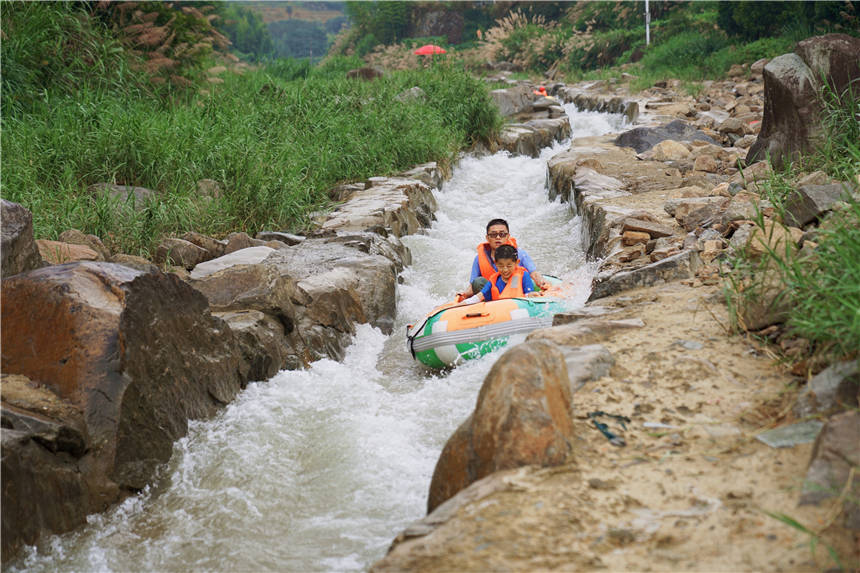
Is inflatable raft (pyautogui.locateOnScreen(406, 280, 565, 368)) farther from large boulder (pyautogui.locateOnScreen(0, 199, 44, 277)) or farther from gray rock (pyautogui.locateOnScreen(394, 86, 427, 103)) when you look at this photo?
gray rock (pyautogui.locateOnScreen(394, 86, 427, 103))

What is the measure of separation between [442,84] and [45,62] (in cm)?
710

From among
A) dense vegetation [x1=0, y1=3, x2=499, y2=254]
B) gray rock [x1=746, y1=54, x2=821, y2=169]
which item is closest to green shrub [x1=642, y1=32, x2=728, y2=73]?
dense vegetation [x1=0, y1=3, x2=499, y2=254]

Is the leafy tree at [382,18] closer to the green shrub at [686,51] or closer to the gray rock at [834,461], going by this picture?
the green shrub at [686,51]

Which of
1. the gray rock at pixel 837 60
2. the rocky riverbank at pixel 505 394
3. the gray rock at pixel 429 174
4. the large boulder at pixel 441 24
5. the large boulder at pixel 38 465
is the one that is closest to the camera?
the rocky riverbank at pixel 505 394

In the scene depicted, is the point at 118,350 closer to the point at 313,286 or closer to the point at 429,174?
the point at 313,286

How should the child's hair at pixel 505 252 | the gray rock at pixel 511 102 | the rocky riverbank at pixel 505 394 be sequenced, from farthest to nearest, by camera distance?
1. the gray rock at pixel 511 102
2. the child's hair at pixel 505 252
3. the rocky riverbank at pixel 505 394


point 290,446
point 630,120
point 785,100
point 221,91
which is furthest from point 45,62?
point 630,120

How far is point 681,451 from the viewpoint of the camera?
2.72 m

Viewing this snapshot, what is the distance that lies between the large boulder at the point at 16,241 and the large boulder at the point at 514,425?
2618 mm

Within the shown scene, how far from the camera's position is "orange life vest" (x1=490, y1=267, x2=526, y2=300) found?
623 cm

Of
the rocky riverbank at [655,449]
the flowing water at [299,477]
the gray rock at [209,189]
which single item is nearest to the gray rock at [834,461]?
the rocky riverbank at [655,449]

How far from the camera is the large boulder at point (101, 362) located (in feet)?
11.4

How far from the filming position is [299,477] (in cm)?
383

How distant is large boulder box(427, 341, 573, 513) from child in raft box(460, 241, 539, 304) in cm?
318
